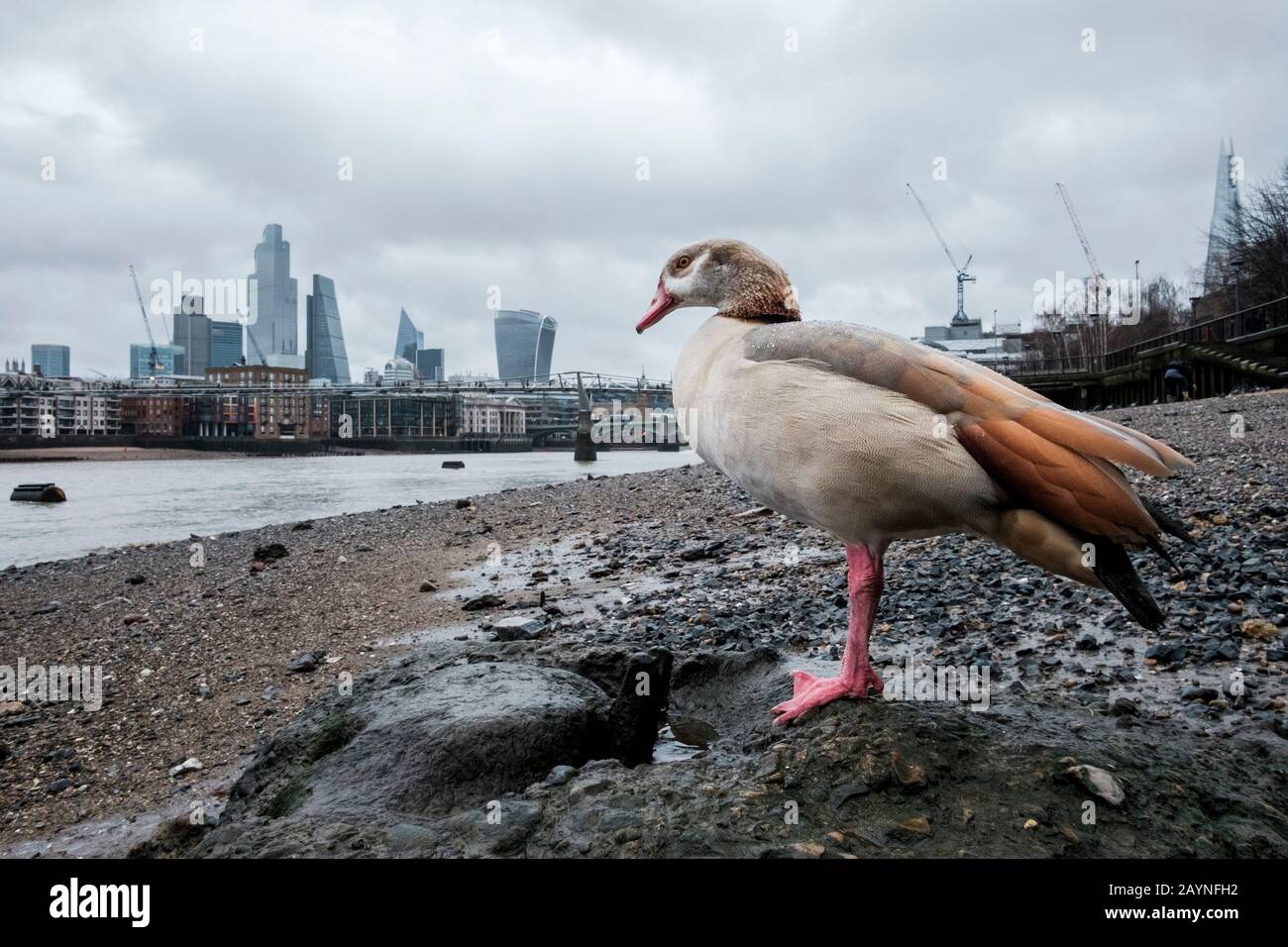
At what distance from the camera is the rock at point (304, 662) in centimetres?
720

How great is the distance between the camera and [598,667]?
4598mm

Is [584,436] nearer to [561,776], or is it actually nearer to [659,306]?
[659,306]

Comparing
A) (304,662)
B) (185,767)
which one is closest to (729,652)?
(185,767)

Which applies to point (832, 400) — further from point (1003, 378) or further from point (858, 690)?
point (858, 690)

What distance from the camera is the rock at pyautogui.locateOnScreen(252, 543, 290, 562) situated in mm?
14039

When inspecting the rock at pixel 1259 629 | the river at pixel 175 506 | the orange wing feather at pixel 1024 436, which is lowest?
the river at pixel 175 506

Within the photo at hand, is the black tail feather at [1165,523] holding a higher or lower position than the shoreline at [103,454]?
higher

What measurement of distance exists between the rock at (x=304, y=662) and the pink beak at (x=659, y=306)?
4690 mm

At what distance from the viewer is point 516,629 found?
286 inches

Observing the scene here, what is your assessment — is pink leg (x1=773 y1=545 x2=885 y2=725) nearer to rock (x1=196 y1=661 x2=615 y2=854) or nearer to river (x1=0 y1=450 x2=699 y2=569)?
rock (x1=196 y1=661 x2=615 y2=854)

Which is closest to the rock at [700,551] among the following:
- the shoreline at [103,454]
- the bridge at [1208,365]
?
the bridge at [1208,365]

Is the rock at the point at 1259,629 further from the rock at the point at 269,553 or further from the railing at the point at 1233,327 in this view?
the railing at the point at 1233,327

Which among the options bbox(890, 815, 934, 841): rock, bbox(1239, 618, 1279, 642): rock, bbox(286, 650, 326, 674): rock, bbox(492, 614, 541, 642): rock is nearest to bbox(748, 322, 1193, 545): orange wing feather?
bbox(890, 815, 934, 841): rock
